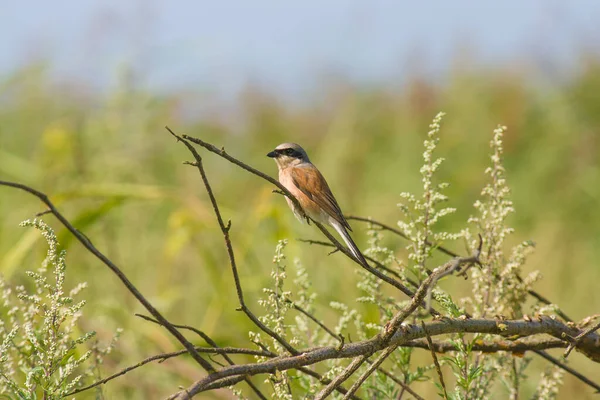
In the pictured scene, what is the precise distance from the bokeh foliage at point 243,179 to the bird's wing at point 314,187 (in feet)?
0.62

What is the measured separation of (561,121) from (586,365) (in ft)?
13.7

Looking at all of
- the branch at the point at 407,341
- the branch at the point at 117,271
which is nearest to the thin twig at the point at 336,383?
the branch at the point at 407,341

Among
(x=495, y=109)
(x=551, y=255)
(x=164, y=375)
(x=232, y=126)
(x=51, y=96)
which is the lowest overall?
(x=164, y=375)

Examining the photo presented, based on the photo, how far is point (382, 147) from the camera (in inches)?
336

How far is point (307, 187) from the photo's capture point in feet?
11.6

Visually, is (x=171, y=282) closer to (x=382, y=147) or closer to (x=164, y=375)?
(x=164, y=375)

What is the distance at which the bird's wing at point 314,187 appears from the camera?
135 inches

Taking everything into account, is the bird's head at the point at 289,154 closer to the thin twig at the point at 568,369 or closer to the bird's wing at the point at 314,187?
the bird's wing at the point at 314,187

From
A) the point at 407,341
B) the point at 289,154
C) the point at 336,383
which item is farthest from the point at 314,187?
the point at 336,383

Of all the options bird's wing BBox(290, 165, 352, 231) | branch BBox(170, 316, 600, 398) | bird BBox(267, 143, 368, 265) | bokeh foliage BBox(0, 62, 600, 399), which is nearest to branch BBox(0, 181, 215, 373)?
branch BBox(170, 316, 600, 398)

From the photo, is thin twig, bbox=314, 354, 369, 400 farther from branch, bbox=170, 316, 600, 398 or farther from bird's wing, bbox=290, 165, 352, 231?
bird's wing, bbox=290, 165, 352, 231

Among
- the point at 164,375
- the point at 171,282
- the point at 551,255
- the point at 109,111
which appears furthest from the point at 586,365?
the point at 109,111

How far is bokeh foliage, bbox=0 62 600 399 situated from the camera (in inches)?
133

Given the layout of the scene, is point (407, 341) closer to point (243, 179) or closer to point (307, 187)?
point (307, 187)
